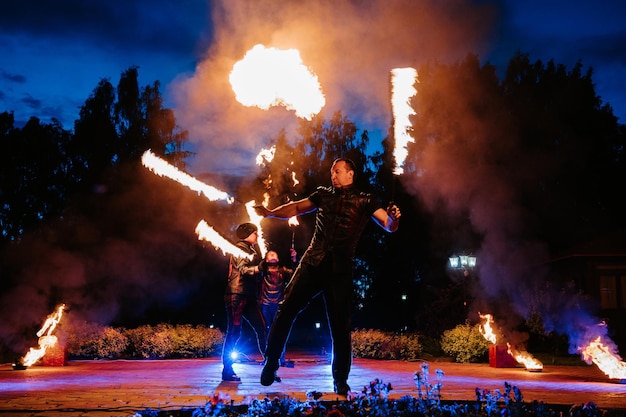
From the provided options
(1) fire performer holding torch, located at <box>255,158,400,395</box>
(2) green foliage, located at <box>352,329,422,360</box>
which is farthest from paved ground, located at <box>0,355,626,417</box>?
(2) green foliage, located at <box>352,329,422,360</box>

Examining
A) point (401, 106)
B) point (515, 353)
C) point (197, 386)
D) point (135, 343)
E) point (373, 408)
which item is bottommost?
point (197, 386)

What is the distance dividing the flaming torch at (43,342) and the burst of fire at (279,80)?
18.9 ft

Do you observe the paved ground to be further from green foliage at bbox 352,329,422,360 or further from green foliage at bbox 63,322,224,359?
green foliage at bbox 352,329,422,360

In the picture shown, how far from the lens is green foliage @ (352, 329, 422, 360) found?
1470 cm

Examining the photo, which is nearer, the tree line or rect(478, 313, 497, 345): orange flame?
rect(478, 313, 497, 345): orange flame

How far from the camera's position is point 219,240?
29.6ft

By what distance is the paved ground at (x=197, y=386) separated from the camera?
5.88 meters

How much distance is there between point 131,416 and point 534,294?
12.9 metres

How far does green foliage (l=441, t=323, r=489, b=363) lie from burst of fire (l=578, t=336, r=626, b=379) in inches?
122

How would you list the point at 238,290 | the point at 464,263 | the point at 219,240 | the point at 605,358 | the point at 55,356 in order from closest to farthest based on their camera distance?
the point at 238,290 < the point at 219,240 < the point at 605,358 < the point at 55,356 < the point at 464,263

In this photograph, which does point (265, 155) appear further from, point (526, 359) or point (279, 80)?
point (526, 359)

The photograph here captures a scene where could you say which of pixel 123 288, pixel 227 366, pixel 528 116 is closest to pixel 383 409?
pixel 227 366

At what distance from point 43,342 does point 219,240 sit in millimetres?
4878

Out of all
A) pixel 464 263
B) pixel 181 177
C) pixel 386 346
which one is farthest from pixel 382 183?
pixel 181 177
